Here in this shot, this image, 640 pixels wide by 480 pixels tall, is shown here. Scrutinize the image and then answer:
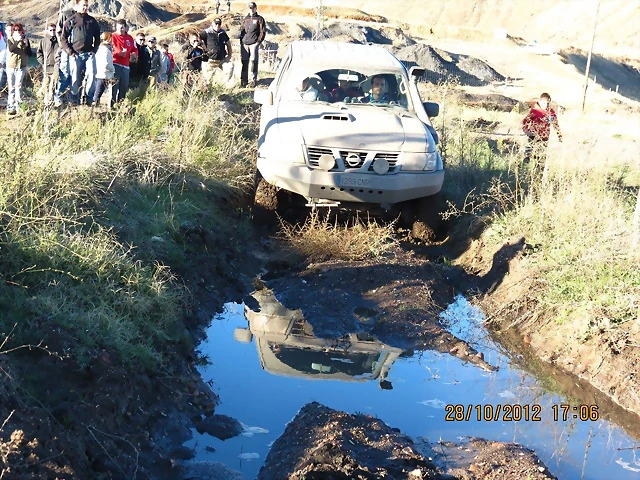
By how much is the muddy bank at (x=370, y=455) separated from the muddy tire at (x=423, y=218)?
477 centimetres

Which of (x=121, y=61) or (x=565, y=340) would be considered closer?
(x=565, y=340)

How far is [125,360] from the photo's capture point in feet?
17.4

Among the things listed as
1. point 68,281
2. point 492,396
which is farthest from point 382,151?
point 68,281

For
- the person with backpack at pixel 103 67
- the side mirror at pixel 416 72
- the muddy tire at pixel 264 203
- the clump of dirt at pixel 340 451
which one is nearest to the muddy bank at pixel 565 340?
the clump of dirt at pixel 340 451

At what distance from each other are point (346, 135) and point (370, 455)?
470cm

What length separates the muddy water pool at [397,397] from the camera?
5430mm

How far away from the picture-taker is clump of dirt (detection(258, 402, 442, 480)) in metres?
4.42

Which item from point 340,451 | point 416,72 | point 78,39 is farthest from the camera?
point 78,39

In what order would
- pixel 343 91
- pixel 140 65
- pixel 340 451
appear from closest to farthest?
pixel 340 451 → pixel 343 91 → pixel 140 65

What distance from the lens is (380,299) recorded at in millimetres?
7879

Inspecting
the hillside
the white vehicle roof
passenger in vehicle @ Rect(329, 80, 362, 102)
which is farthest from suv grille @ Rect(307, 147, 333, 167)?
the hillside

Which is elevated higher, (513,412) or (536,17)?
(513,412)

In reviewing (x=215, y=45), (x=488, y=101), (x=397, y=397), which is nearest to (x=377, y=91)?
(x=397, y=397)

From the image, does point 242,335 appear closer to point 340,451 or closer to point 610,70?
point 340,451
